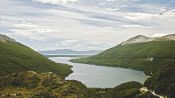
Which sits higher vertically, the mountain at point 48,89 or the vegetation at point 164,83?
the vegetation at point 164,83

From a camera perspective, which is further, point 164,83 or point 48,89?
point 48,89

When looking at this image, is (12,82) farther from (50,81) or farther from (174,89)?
(174,89)

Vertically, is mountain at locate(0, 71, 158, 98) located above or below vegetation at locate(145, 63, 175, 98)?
below

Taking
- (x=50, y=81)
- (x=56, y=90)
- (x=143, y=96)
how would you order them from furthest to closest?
(x=50, y=81) → (x=56, y=90) → (x=143, y=96)

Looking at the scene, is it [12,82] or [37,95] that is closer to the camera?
[37,95]

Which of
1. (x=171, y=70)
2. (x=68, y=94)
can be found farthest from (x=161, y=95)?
(x=68, y=94)

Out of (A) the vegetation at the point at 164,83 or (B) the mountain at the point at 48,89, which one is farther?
(B) the mountain at the point at 48,89

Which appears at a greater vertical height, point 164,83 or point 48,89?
point 164,83

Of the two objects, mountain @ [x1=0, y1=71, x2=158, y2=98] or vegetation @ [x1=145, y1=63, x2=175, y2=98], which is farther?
mountain @ [x1=0, y1=71, x2=158, y2=98]
